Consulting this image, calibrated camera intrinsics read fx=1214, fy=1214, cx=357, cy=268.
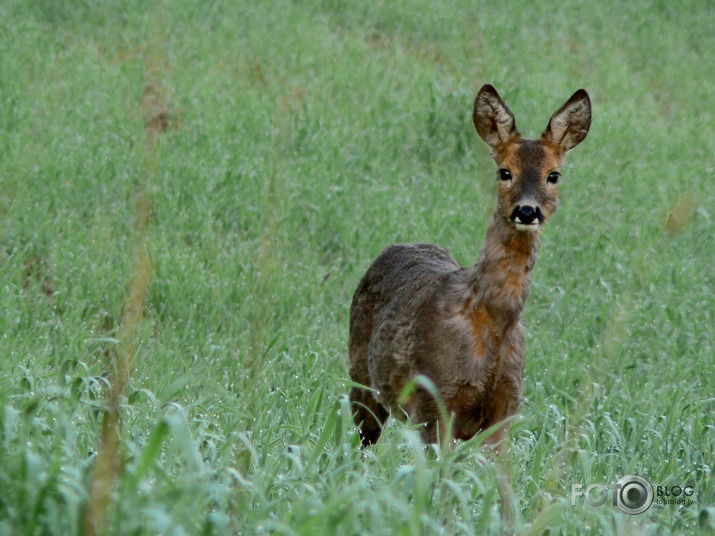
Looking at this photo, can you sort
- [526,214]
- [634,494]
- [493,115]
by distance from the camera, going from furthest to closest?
[493,115] < [526,214] < [634,494]

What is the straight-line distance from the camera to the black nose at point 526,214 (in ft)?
15.7

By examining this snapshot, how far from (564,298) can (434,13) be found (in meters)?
6.39

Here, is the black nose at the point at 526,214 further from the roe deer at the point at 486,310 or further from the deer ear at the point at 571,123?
the deer ear at the point at 571,123

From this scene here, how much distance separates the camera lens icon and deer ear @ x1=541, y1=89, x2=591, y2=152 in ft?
5.72

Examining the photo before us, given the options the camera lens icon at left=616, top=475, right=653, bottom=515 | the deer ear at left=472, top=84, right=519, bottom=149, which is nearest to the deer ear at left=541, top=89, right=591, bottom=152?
the deer ear at left=472, top=84, right=519, bottom=149

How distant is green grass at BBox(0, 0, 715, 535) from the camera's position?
307 cm

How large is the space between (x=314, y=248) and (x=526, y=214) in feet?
10.9

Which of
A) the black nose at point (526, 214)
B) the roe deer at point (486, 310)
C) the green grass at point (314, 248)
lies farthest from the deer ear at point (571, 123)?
the green grass at point (314, 248)

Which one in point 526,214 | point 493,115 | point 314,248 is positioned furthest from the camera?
point 314,248

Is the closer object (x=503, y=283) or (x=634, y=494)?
(x=634, y=494)

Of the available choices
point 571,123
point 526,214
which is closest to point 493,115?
point 571,123

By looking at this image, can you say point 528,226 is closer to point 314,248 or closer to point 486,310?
point 486,310

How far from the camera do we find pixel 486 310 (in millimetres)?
4895

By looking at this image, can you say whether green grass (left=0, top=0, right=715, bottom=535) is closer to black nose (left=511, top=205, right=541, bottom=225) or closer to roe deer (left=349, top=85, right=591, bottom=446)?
roe deer (left=349, top=85, right=591, bottom=446)
